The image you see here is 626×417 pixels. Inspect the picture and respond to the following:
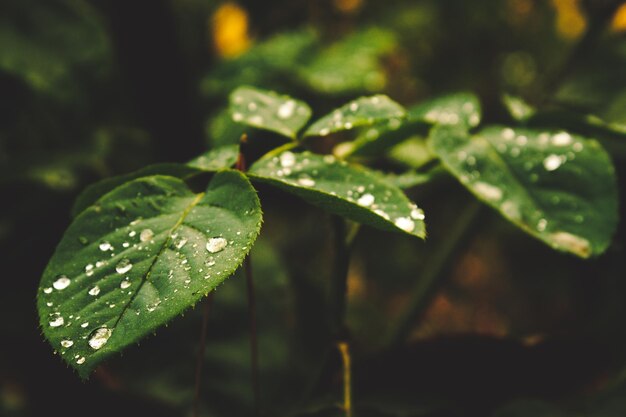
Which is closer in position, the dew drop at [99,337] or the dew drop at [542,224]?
the dew drop at [99,337]

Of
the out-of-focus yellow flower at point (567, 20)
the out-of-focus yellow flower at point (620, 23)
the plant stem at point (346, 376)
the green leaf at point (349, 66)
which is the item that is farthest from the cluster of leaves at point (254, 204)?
the out-of-focus yellow flower at point (567, 20)

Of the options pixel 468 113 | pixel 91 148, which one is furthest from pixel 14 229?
pixel 468 113

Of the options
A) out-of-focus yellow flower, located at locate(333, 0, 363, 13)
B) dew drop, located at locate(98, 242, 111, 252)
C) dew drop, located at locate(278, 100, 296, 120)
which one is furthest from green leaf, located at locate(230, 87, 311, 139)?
out-of-focus yellow flower, located at locate(333, 0, 363, 13)

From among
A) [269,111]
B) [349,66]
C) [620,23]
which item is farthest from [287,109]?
[620,23]

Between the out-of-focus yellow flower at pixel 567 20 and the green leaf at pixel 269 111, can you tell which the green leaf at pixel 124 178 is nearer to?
the green leaf at pixel 269 111

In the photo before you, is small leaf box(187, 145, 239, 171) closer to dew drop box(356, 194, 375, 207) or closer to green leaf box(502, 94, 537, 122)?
dew drop box(356, 194, 375, 207)
